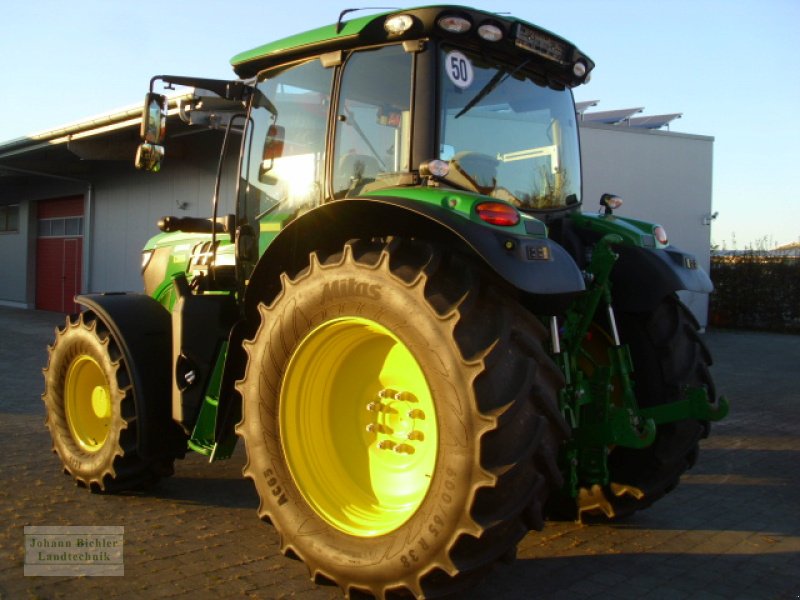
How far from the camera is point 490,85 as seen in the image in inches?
154

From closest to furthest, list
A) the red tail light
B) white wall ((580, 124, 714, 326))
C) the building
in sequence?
the red tail light, the building, white wall ((580, 124, 714, 326))

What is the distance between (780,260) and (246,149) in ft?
63.3

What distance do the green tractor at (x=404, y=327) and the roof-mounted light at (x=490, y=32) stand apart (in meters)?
0.01

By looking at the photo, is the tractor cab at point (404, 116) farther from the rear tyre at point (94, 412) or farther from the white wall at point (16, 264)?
the white wall at point (16, 264)

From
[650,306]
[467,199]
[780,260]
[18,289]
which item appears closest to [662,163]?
[780,260]

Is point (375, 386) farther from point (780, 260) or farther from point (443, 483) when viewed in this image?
point (780, 260)

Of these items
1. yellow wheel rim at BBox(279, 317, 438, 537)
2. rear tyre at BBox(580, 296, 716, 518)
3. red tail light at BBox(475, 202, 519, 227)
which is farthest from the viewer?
rear tyre at BBox(580, 296, 716, 518)

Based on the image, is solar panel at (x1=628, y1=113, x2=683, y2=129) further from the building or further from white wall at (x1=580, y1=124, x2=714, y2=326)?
white wall at (x1=580, y1=124, x2=714, y2=326)

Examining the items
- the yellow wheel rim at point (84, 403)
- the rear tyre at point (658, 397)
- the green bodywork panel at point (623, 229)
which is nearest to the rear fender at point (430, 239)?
the green bodywork panel at point (623, 229)

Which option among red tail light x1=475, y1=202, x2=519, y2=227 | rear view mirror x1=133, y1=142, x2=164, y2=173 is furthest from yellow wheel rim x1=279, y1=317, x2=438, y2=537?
rear view mirror x1=133, y1=142, x2=164, y2=173

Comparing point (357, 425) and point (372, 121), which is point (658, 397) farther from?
point (372, 121)

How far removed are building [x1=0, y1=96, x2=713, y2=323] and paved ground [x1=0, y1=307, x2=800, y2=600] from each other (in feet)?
33.3

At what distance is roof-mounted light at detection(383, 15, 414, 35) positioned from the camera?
3.62 meters

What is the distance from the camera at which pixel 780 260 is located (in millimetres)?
20609
